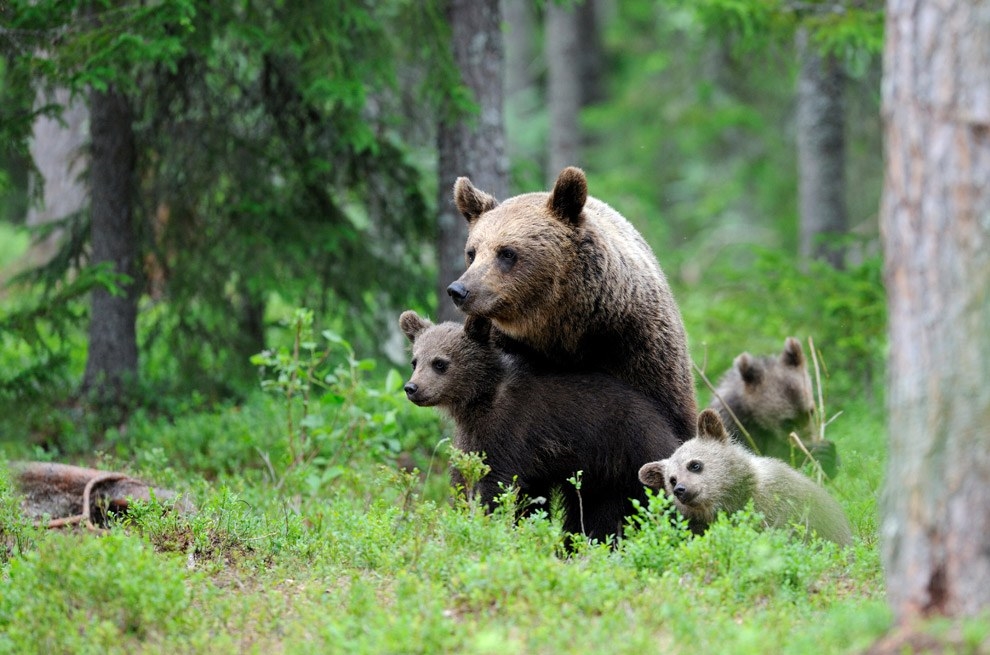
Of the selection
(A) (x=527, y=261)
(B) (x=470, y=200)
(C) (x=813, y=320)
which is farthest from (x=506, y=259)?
(C) (x=813, y=320)

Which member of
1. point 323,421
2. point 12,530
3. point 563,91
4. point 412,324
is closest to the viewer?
point 12,530

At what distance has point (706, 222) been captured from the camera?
2955cm

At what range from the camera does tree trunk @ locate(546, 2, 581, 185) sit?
2011 centimetres

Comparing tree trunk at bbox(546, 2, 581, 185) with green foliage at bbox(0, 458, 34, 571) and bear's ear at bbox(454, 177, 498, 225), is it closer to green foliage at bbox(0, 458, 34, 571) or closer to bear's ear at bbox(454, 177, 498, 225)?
bear's ear at bbox(454, 177, 498, 225)

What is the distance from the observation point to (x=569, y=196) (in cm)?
678

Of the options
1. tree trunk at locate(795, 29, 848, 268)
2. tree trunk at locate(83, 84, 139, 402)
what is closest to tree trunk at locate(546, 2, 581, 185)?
tree trunk at locate(795, 29, 848, 268)

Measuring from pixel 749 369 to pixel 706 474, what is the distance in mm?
2762

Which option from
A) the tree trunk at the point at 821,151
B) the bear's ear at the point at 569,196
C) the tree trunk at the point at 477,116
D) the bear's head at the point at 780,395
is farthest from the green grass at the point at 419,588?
the tree trunk at the point at 821,151

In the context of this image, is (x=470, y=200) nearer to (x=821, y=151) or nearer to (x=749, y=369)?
(x=749, y=369)

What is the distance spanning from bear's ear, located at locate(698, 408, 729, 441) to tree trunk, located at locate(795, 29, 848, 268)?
295 inches

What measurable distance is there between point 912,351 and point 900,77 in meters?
0.97

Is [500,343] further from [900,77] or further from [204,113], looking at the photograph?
[204,113]

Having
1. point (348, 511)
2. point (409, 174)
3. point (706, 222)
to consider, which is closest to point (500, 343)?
point (348, 511)

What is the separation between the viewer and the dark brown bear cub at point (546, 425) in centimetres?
667
